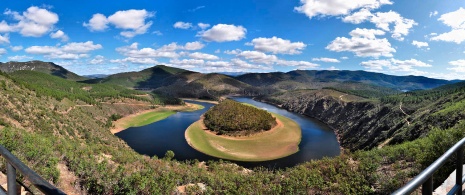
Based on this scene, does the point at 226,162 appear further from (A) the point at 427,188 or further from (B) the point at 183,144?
(A) the point at 427,188

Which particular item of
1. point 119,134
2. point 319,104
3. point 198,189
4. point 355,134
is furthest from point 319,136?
point 198,189

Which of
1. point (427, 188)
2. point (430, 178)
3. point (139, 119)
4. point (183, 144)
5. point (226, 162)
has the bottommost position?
point (183, 144)

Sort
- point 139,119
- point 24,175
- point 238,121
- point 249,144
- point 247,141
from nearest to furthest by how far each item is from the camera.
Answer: point 24,175, point 249,144, point 247,141, point 238,121, point 139,119

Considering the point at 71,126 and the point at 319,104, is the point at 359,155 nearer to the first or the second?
the point at 71,126

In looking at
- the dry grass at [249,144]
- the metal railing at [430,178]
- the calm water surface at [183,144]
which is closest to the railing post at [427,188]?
the metal railing at [430,178]

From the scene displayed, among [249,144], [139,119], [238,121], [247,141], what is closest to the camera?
[249,144]

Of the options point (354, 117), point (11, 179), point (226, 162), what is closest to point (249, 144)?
point (226, 162)

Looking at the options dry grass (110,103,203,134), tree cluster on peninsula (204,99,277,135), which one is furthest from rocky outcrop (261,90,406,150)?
dry grass (110,103,203,134)
